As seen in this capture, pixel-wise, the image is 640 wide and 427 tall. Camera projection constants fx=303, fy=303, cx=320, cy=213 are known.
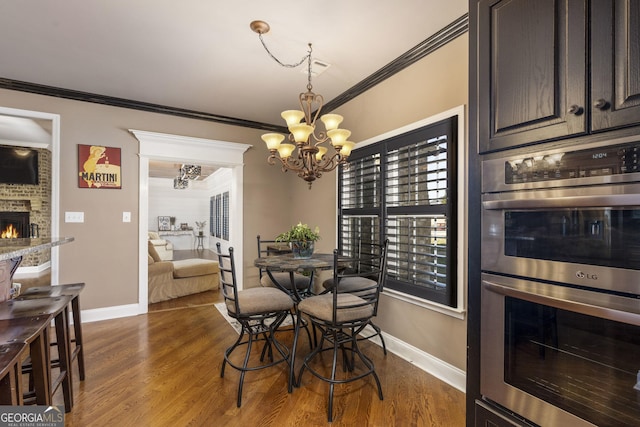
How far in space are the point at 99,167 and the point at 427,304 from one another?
388cm

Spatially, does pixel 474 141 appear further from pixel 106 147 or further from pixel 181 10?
pixel 106 147

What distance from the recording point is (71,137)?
3.46 meters

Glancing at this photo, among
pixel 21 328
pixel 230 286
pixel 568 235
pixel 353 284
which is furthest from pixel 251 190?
pixel 568 235

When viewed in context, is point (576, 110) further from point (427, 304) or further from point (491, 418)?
point (427, 304)

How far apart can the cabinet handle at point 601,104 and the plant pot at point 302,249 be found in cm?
204

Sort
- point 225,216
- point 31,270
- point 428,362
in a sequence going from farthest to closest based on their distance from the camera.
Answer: point 225,216 → point 31,270 → point 428,362

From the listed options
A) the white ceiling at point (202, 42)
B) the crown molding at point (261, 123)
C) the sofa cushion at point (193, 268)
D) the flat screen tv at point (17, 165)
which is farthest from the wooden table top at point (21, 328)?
the flat screen tv at point (17, 165)

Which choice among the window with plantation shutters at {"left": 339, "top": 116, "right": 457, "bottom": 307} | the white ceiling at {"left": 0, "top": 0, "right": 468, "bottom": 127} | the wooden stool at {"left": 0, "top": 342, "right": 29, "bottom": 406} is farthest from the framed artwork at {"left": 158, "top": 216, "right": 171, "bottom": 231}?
the wooden stool at {"left": 0, "top": 342, "right": 29, "bottom": 406}

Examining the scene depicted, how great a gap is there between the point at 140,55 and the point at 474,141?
112 inches

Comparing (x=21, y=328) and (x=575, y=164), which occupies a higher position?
(x=575, y=164)

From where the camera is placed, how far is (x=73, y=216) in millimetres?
3475

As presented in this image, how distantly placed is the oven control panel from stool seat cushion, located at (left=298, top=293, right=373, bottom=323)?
1.31m

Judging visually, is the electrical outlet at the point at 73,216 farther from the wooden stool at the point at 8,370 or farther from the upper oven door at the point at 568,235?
the upper oven door at the point at 568,235

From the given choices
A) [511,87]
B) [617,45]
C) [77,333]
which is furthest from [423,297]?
[77,333]
